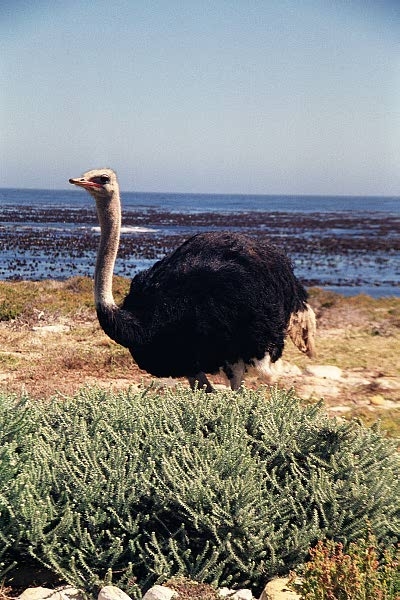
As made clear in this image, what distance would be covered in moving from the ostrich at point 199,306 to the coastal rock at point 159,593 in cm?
235

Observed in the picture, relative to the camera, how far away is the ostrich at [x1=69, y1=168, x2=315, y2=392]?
4746 mm

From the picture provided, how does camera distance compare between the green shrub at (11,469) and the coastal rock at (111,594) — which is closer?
the coastal rock at (111,594)

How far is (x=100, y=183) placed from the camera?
199 inches

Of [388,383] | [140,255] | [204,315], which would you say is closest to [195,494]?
[204,315]

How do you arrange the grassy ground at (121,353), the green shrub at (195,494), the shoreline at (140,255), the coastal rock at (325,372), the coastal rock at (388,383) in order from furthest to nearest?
the shoreline at (140,255) → the coastal rock at (325,372) → the coastal rock at (388,383) → the grassy ground at (121,353) → the green shrub at (195,494)

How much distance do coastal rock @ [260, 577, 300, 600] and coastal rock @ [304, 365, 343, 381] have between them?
4.34 meters

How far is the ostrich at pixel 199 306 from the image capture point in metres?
4.75

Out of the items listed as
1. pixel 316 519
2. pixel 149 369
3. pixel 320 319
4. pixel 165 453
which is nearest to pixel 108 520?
pixel 165 453

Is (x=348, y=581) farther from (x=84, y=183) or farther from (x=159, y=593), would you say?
(x=84, y=183)

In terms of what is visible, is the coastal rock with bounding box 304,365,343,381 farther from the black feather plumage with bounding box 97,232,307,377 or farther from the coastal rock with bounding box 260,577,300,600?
the coastal rock with bounding box 260,577,300,600

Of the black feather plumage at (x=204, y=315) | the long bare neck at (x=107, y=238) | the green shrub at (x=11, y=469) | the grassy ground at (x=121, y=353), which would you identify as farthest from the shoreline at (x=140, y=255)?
the green shrub at (x=11, y=469)

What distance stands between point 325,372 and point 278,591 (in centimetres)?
462

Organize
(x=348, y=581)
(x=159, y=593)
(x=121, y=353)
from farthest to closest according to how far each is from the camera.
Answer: (x=121, y=353) < (x=159, y=593) < (x=348, y=581)

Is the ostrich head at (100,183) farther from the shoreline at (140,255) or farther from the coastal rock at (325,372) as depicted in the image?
the shoreline at (140,255)
